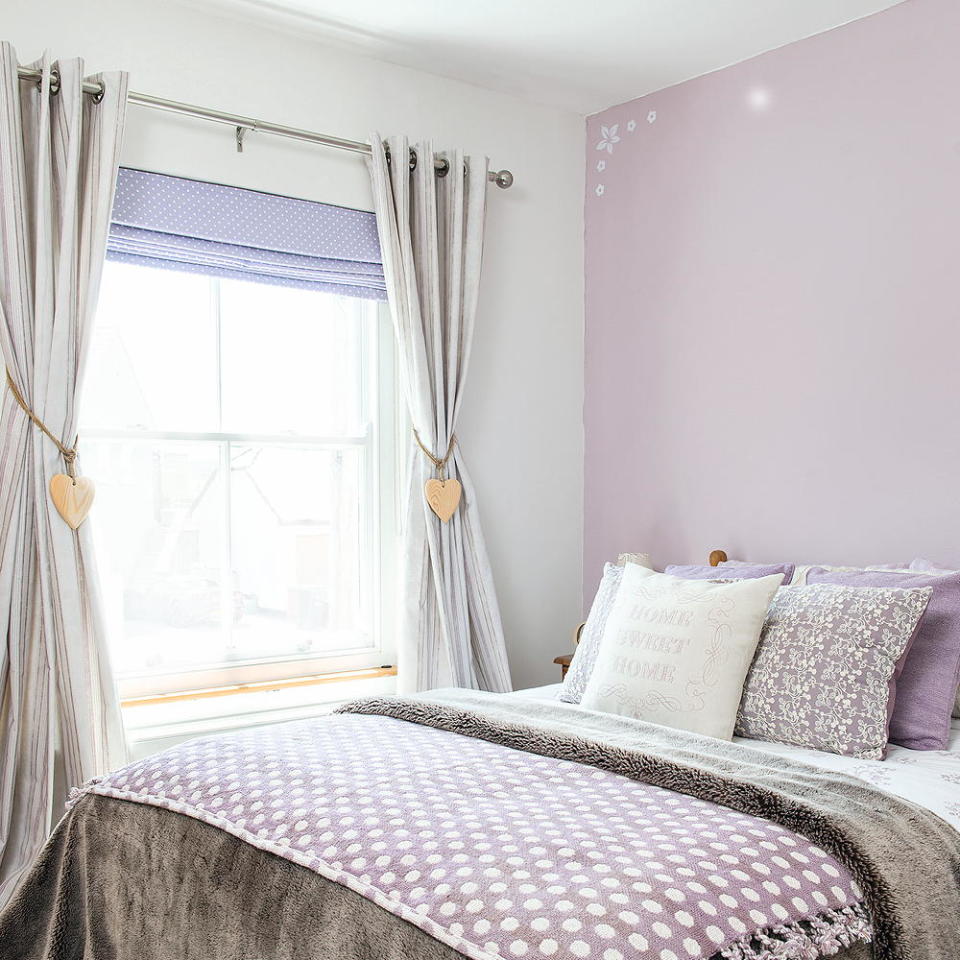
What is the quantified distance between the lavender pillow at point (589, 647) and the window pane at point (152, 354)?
50.5 inches

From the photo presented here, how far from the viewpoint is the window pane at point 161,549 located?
2.92m

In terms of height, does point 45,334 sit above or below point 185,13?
below

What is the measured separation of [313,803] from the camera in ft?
5.38

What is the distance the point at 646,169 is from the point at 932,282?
3.82 feet

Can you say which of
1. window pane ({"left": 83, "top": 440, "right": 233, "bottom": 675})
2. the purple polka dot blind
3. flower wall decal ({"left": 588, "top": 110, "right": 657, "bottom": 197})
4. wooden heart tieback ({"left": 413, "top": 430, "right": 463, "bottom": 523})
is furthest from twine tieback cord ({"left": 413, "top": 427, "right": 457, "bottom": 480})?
flower wall decal ({"left": 588, "top": 110, "right": 657, "bottom": 197})

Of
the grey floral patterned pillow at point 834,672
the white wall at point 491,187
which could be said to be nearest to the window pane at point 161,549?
the white wall at point 491,187

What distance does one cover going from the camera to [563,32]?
3.07 metres

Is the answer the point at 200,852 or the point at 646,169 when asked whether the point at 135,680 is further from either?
the point at 646,169

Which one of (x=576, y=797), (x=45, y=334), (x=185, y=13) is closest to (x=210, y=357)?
(x=45, y=334)

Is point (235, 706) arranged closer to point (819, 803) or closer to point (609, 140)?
point (819, 803)

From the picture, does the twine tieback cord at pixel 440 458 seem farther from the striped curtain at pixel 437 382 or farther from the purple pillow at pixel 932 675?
the purple pillow at pixel 932 675

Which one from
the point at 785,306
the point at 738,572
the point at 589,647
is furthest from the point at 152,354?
the point at 785,306

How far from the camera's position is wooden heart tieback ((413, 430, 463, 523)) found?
325 cm

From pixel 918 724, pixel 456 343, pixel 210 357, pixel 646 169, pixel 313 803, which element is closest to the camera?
pixel 313 803
